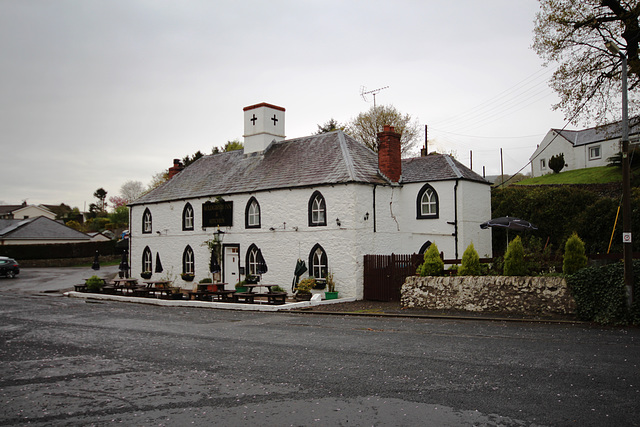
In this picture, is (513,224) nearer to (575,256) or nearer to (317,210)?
(575,256)

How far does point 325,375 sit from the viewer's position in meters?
8.21

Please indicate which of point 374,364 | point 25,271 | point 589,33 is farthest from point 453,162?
point 25,271

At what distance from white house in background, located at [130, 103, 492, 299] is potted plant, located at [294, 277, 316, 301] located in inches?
34.9

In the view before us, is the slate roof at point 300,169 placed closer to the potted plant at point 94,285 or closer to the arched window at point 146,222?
the arched window at point 146,222

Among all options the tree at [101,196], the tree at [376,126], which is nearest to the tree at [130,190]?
the tree at [101,196]

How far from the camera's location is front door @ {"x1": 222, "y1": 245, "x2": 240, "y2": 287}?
25.9 metres

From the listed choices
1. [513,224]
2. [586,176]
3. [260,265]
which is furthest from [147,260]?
[586,176]

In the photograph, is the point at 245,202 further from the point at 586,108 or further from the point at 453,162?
the point at 586,108

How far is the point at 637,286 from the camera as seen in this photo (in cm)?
1276

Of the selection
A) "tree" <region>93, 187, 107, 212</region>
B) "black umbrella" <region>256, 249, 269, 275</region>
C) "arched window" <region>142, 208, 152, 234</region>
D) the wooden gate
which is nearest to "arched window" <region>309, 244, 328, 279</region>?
the wooden gate

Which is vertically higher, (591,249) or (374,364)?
(591,249)

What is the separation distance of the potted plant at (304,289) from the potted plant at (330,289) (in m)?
0.69

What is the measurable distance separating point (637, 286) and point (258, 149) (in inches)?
799

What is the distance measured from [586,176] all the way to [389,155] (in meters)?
23.5
